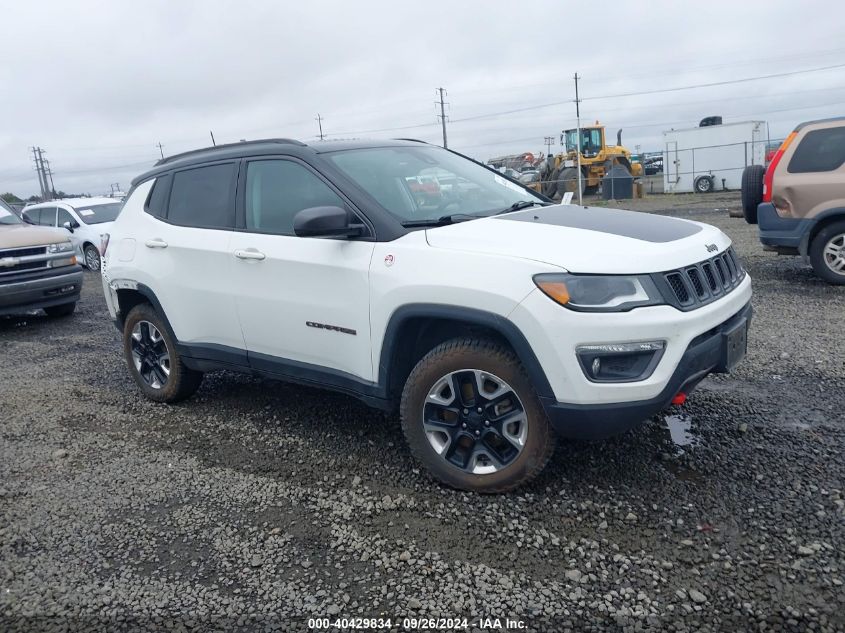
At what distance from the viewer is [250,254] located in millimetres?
4273

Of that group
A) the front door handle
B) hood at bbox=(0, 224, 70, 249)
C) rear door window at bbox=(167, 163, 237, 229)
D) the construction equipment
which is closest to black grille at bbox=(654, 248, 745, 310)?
the front door handle

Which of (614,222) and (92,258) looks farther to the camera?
(92,258)

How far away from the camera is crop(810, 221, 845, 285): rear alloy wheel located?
796cm

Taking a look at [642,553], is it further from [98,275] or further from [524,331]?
[98,275]

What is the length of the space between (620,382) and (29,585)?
9.11 ft

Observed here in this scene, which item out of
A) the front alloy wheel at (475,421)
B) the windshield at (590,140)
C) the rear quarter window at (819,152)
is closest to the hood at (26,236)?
the front alloy wheel at (475,421)

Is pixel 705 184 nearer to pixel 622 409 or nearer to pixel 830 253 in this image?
pixel 830 253

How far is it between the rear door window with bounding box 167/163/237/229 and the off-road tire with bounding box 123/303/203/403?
0.78 meters

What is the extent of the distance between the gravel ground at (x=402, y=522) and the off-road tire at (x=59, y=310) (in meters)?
5.09

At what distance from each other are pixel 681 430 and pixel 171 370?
3.57 m

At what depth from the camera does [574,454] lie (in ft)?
13.1

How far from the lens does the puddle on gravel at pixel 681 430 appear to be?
4091 millimetres

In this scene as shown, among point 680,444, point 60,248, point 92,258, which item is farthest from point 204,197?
point 92,258

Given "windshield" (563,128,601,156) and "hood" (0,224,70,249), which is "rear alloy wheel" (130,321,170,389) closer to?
"hood" (0,224,70,249)
